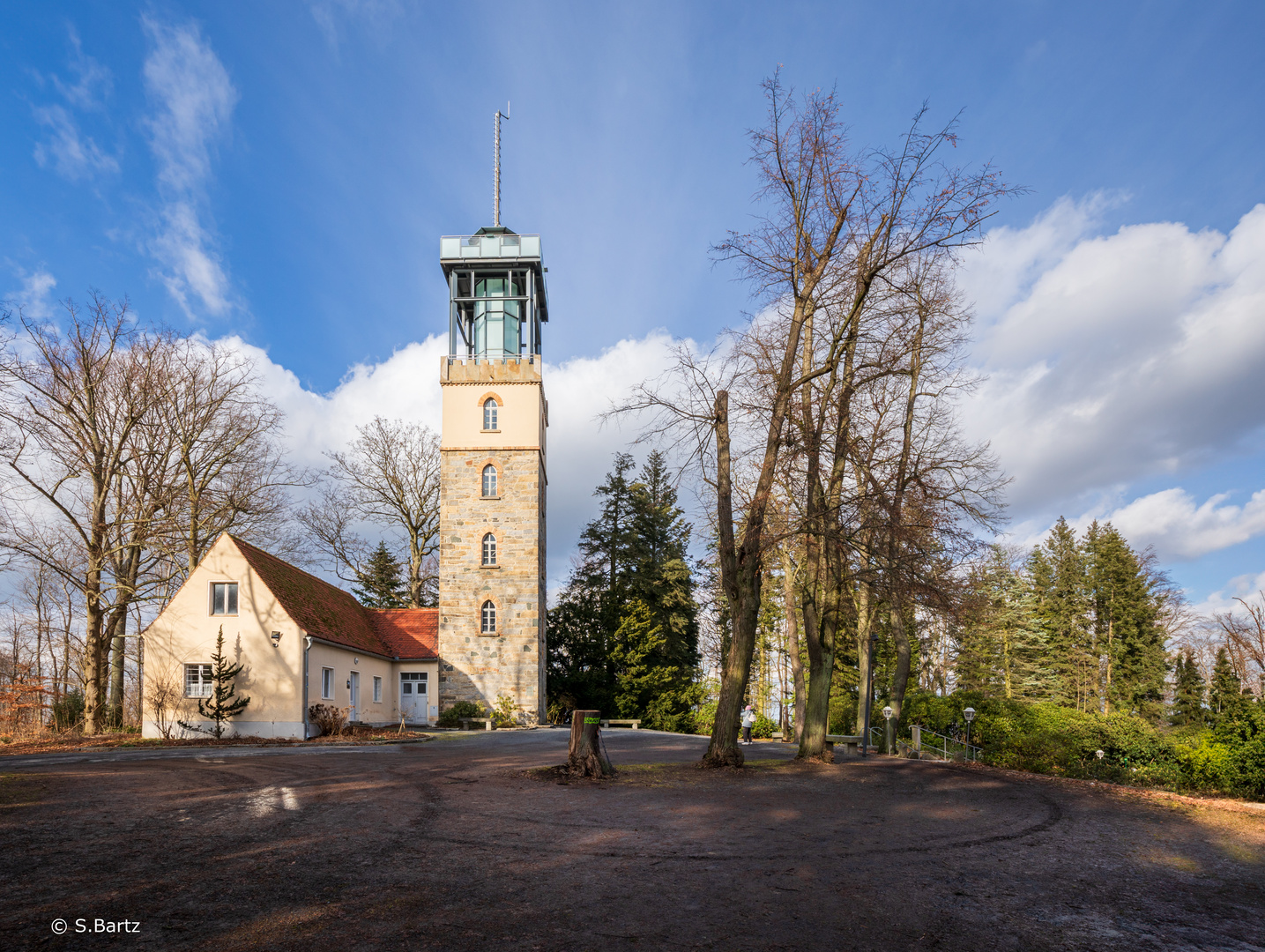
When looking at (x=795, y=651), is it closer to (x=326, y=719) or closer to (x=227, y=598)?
(x=326, y=719)

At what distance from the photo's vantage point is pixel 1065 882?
6.55 meters

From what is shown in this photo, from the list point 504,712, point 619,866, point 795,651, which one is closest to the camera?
point 619,866

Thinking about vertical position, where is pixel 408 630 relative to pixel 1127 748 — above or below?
above

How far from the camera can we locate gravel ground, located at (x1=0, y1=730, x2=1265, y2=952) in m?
5.20

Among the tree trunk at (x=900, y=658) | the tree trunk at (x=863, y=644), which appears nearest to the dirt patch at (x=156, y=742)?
the tree trunk at (x=863, y=644)

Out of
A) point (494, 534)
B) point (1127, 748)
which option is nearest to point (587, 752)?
point (1127, 748)

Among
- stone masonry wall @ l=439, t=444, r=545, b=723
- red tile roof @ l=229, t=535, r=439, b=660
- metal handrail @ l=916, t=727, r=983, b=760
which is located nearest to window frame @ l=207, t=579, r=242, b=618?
red tile roof @ l=229, t=535, r=439, b=660

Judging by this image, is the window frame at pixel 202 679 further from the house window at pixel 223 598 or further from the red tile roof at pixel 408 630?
the red tile roof at pixel 408 630

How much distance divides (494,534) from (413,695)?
23.8ft

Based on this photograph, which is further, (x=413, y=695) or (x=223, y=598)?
(x=413, y=695)

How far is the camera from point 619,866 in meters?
7.00

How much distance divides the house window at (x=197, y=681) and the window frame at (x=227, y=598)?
5.51ft

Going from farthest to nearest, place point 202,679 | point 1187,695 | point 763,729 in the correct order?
point 1187,695, point 763,729, point 202,679

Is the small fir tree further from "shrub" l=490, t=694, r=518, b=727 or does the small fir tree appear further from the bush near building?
the bush near building
